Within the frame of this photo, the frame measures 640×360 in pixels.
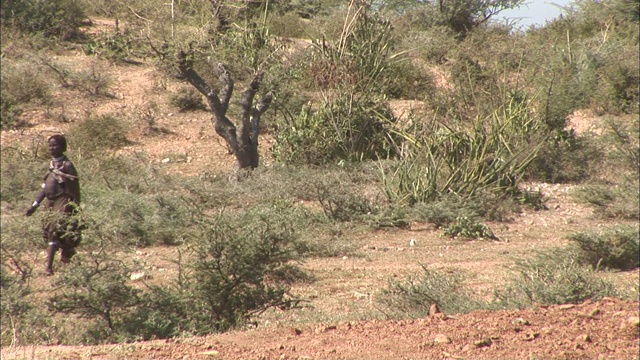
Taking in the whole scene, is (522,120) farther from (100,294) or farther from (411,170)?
(100,294)

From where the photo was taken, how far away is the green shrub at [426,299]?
5.98m

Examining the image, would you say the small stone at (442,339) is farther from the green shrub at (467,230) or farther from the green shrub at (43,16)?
the green shrub at (43,16)

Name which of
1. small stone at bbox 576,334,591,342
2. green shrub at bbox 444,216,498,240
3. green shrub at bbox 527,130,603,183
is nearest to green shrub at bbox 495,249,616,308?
small stone at bbox 576,334,591,342

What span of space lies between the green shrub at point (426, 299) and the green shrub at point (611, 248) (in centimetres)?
241

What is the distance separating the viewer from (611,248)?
8344 millimetres

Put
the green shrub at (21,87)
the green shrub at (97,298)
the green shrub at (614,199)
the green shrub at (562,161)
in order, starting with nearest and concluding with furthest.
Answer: the green shrub at (97,298) → the green shrub at (614,199) → the green shrub at (562,161) → the green shrub at (21,87)

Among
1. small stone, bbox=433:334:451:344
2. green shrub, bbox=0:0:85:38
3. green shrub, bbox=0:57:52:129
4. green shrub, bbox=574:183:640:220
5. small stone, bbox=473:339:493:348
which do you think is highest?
small stone, bbox=473:339:493:348

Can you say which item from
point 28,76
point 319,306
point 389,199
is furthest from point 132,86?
point 319,306

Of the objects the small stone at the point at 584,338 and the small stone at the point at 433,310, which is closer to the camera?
the small stone at the point at 584,338

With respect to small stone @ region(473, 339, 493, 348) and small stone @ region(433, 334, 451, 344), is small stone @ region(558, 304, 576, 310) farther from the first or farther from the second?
small stone @ region(433, 334, 451, 344)

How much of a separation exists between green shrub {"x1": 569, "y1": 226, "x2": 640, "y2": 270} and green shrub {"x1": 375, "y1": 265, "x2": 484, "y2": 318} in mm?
2412

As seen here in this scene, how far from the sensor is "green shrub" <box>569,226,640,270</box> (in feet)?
27.3

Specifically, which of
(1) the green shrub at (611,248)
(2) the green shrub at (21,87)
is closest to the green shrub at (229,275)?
(1) the green shrub at (611,248)

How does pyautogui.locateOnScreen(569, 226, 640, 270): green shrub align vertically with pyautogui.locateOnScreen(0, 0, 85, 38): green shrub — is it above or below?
above
